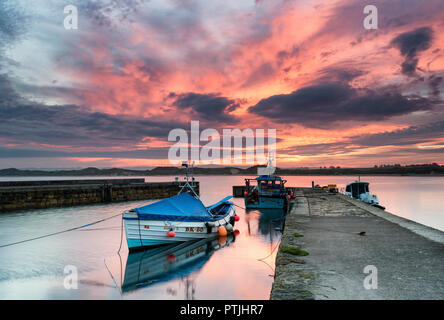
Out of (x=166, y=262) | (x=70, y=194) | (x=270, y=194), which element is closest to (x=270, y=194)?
(x=270, y=194)

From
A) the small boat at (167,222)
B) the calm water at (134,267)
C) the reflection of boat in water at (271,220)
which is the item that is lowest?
the reflection of boat in water at (271,220)

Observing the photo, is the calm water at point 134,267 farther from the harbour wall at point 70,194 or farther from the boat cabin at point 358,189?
the boat cabin at point 358,189

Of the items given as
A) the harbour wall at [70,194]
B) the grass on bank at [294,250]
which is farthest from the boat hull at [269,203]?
the grass on bank at [294,250]

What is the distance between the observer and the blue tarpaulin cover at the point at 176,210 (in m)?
15.4

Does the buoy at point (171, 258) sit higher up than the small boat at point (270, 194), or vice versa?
the small boat at point (270, 194)

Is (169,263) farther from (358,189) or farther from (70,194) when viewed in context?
(358,189)

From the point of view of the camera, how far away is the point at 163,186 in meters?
54.0

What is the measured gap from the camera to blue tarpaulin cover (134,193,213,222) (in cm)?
1538

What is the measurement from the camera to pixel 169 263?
1417 centimetres

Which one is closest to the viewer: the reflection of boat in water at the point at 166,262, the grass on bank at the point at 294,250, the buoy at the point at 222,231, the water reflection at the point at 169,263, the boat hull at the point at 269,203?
the grass on bank at the point at 294,250

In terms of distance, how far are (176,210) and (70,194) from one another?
30.9m

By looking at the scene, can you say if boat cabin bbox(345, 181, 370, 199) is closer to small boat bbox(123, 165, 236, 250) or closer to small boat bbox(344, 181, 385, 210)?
small boat bbox(344, 181, 385, 210)

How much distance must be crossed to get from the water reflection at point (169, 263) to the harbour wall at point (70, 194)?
23974 mm
